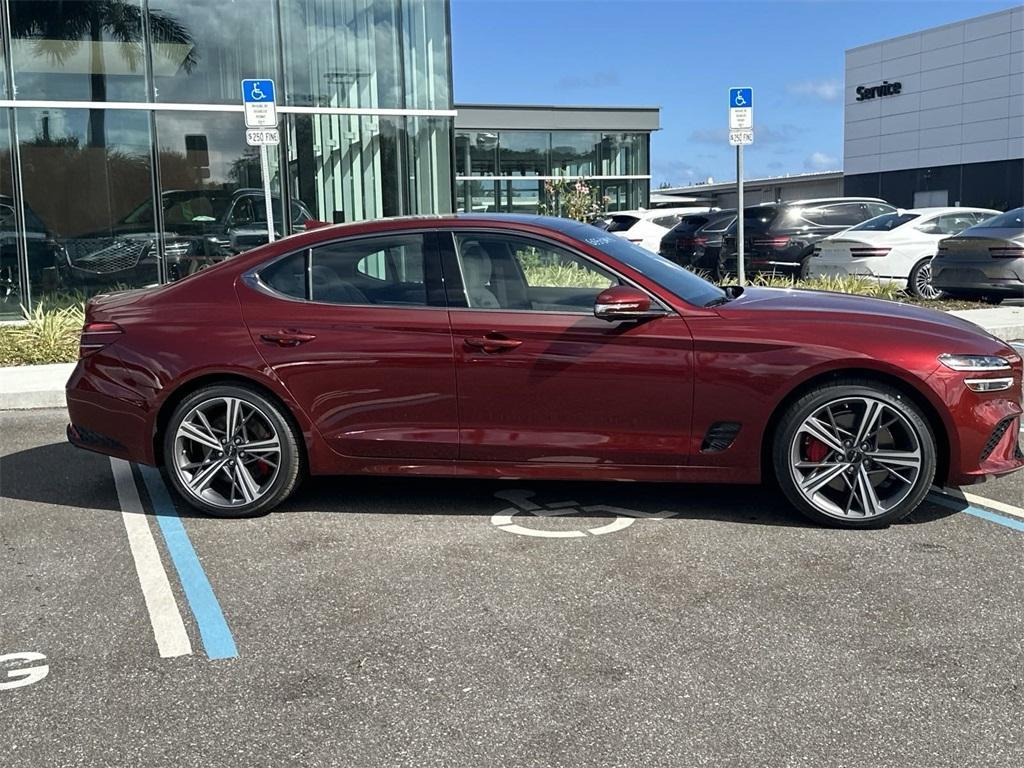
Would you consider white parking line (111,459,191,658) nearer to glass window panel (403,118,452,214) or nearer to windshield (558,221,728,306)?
windshield (558,221,728,306)

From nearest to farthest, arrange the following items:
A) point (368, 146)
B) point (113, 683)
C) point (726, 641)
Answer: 1. point (113, 683)
2. point (726, 641)
3. point (368, 146)

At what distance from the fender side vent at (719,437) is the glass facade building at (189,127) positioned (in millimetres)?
11847

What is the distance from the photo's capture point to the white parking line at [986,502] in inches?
209

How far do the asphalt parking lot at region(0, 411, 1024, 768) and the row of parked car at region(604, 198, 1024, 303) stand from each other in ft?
20.9

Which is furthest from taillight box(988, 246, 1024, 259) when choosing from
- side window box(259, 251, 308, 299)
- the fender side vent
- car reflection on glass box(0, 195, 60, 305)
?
car reflection on glass box(0, 195, 60, 305)

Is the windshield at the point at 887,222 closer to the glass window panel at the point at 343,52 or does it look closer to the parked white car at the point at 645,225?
the parked white car at the point at 645,225

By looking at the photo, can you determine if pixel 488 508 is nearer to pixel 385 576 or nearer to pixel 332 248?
pixel 385 576

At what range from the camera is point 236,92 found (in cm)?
1568

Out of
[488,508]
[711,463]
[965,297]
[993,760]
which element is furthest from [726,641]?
[965,297]

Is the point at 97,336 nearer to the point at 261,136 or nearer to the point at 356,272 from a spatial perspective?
the point at 356,272

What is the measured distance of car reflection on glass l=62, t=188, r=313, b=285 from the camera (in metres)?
15.1

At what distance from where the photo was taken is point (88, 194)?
14953 millimetres

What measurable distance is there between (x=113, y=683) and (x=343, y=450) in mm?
1983

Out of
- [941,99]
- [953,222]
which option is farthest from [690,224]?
[941,99]
